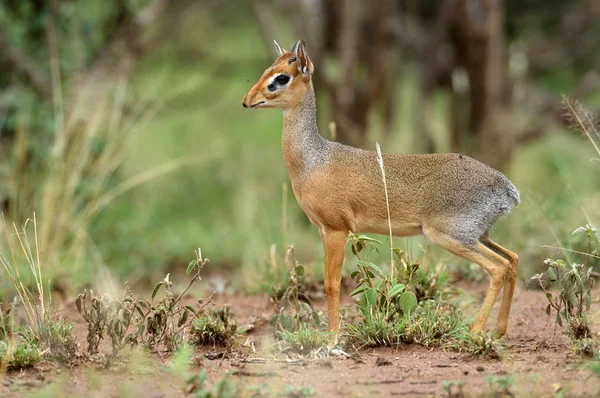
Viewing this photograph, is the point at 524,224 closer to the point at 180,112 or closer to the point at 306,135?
the point at 306,135

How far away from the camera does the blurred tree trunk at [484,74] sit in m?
10.7

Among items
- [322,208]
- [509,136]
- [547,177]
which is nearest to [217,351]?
[322,208]

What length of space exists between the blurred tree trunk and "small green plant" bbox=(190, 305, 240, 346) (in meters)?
5.97

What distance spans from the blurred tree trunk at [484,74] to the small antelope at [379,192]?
5.30 meters

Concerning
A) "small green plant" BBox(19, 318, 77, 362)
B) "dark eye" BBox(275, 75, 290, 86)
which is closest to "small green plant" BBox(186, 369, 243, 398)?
"small green plant" BBox(19, 318, 77, 362)

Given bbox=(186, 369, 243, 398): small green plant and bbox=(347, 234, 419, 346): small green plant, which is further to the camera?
bbox=(347, 234, 419, 346): small green plant

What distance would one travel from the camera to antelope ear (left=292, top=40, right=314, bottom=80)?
5332 mm

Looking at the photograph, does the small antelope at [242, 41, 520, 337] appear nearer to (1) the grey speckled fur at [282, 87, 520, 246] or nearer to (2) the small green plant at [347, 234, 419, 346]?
(1) the grey speckled fur at [282, 87, 520, 246]

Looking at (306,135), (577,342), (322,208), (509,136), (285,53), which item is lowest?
(577,342)

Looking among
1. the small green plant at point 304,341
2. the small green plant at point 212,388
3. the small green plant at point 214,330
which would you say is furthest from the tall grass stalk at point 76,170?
the small green plant at point 212,388

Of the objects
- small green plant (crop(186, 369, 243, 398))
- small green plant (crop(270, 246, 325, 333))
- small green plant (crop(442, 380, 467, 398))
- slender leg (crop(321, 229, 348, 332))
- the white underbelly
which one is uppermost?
the white underbelly

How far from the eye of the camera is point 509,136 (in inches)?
425

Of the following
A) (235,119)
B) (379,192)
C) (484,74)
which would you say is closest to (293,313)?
(379,192)

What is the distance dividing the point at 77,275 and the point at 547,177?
652 cm
